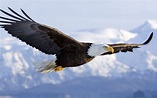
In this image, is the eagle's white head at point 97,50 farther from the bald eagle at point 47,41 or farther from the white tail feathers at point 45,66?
the white tail feathers at point 45,66

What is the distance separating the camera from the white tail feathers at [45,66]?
6324mm

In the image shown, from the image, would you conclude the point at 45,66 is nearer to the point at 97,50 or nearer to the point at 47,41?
the point at 47,41

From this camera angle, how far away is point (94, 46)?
5.98m

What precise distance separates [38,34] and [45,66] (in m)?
0.34

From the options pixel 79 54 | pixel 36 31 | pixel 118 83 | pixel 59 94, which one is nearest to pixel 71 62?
pixel 79 54

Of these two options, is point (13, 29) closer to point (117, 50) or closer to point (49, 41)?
point (49, 41)

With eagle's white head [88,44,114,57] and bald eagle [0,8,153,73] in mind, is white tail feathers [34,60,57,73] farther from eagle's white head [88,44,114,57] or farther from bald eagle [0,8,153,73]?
eagle's white head [88,44,114,57]

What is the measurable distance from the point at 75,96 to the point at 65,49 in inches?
7381

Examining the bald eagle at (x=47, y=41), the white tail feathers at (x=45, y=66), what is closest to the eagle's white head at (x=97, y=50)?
the bald eagle at (x=47, y=41)

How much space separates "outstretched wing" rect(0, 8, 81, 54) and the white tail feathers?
0.58 feet

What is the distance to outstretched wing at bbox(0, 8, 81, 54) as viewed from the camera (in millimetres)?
6289

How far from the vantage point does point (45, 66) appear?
6449mm

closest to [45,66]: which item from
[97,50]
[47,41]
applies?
[47,41]

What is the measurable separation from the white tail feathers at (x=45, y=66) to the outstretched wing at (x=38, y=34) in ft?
0.58
